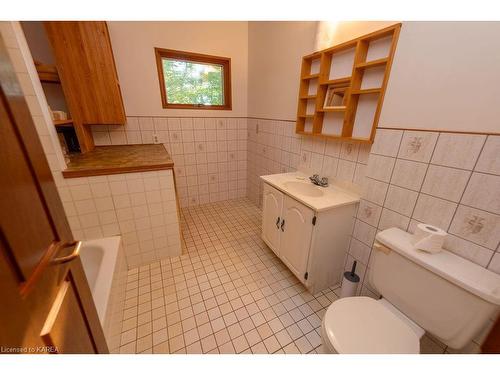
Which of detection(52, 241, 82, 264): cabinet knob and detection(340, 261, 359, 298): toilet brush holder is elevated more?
detection(52, 241, 82, 264): cabinet knob

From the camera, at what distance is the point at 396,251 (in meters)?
1.04

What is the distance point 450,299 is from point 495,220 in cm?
39

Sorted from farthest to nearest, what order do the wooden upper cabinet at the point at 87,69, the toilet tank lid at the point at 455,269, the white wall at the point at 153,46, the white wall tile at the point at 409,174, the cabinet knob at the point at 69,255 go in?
the white wall at the point at 153,46 → the wooden upper cabinet at the point at 87,69 → the white wall tile at the point at 409,174 → the toilet tank lid at the point at 455,269 → the cabinet knob at the point at 69,255

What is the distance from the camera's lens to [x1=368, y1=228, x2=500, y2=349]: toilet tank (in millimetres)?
797

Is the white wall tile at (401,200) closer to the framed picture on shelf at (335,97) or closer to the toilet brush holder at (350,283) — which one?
the toilet brush holder at (350,283)

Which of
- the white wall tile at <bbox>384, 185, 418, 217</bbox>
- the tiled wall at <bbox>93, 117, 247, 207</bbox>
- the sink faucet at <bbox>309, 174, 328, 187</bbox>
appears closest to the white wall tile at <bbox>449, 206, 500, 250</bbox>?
the white wall tile at <bbox>384, 185, 418, 217</bbox>

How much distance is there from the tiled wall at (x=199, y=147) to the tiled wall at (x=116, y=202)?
3.33ft

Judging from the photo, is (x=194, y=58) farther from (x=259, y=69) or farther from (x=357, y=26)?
(x=357, y=26)

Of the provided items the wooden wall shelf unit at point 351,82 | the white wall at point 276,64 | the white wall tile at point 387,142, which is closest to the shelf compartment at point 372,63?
the wooden wall shelf unit at point 351,82

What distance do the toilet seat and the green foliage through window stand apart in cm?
262

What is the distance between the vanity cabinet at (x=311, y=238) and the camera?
137 centimetres

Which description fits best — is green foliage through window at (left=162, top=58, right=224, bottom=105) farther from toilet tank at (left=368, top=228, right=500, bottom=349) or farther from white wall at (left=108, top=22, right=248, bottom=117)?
toilet tank at (left=368, top=228, right=500, bottom=349)
